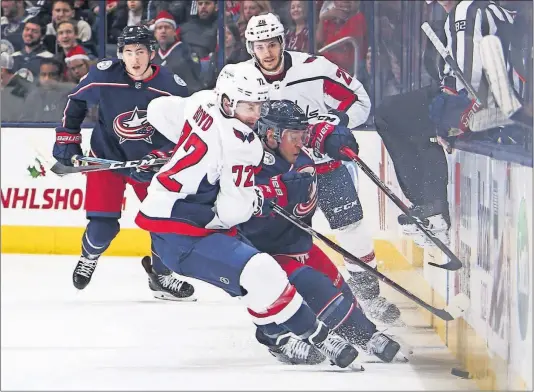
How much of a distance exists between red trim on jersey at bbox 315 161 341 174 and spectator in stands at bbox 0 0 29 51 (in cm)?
196

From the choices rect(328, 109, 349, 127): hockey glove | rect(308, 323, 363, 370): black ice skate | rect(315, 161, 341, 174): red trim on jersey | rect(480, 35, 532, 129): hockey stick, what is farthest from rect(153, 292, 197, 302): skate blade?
rect(480, 35, 532, 129): hockey stick

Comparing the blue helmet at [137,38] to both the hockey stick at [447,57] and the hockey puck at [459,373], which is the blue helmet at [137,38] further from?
the hockey puck at [459,373]

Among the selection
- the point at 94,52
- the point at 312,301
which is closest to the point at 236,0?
the point at 94,52

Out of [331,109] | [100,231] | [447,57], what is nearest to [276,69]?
[331,109]

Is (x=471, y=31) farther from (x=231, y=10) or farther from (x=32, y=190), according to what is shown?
(x=32, y=190)

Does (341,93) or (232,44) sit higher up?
(232,44)

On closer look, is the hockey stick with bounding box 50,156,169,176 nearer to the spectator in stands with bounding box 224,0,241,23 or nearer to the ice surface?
the ice surface

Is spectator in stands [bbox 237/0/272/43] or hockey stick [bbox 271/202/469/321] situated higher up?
spectator in stands [bbox 237/0/272/43]

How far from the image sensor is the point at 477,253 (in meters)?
3.14

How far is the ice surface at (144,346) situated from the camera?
3293 mm

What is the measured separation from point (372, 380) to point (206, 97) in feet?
3.05

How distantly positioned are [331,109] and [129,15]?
1.42 m

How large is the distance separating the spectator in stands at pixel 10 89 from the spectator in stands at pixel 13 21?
0.08 m

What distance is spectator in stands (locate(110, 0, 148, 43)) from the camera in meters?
4.96
